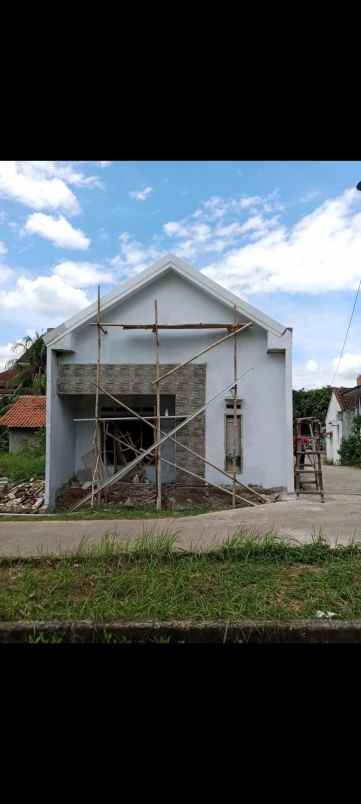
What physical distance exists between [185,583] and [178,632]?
823mm

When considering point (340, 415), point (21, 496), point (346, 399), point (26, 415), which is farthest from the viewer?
point (340, 415)

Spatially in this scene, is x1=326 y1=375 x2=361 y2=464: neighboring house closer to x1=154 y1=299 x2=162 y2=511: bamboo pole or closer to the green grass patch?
the green grass patch

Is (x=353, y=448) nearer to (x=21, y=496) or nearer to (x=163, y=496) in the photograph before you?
(x=163, y=496)

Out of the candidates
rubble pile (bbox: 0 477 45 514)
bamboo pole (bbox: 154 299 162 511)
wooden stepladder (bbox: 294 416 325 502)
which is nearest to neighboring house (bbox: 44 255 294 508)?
wooden stepladder (bbox: 294 416 325 502)

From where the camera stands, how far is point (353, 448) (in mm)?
20219

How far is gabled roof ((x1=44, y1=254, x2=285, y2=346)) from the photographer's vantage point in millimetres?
9641

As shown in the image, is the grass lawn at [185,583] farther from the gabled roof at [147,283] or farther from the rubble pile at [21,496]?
the gabled roof at [147,283]

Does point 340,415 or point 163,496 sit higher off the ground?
point 340,415

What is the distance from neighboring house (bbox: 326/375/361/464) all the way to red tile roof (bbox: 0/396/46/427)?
1363cm

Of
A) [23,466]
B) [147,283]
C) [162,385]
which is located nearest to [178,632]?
[162,385]

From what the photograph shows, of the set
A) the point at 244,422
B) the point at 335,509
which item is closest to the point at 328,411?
the point at 244,422
